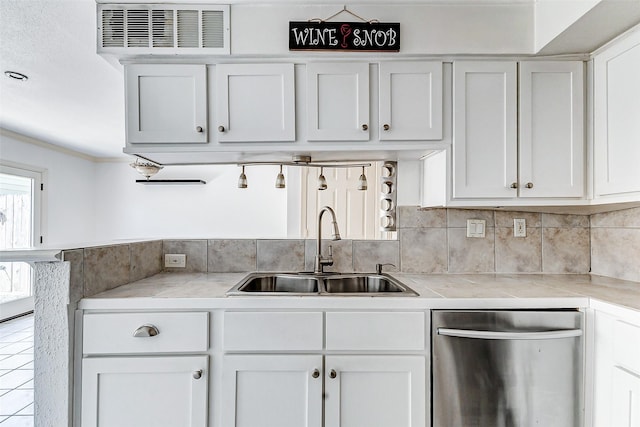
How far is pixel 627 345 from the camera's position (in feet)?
4.01

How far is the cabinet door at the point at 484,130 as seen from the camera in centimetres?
166

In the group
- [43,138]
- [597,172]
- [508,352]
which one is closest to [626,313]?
[508,352]

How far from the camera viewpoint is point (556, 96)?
5.49ft

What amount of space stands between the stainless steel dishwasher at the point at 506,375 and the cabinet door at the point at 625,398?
12 cm

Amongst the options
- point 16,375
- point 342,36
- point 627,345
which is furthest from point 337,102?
point 16,375

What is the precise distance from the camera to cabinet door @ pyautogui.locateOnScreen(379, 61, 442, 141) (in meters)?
1.66

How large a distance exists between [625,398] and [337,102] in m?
1.73

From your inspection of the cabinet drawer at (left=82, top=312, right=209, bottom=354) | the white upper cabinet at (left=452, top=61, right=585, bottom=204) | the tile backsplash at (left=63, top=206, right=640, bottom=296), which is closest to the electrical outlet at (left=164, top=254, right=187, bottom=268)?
the tile backsplash at (left=63, top=206, right=640, bottom=296)

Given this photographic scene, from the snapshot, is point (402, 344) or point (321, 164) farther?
point (321, 164)

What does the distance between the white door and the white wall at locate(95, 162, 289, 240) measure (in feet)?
8.35

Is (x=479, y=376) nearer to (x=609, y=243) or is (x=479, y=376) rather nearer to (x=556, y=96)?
(x=609, y=243)

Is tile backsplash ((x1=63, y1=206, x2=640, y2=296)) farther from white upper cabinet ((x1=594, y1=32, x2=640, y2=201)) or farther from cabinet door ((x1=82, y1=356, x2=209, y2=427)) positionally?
cabinet door ((x1=82, y1=356, x2=209, y2=427))

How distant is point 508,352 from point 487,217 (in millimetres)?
909

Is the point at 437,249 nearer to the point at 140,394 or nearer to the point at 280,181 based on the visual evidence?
the point at 280,181
